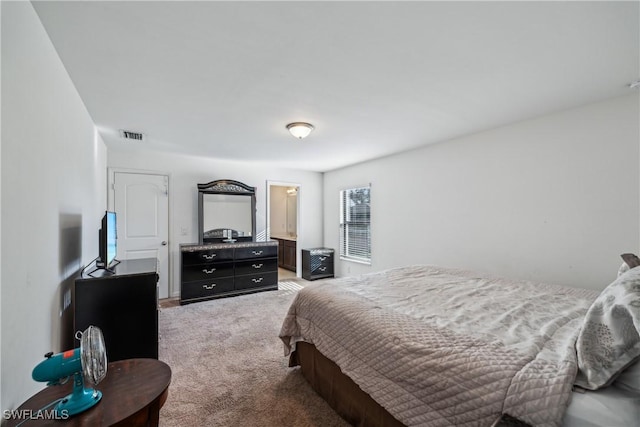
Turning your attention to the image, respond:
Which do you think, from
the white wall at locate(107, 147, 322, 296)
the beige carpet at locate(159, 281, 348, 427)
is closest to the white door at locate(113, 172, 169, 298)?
the white wall at locate(107, 147, 322, 296)

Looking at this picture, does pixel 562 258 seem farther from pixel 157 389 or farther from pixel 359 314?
pixel 157 389

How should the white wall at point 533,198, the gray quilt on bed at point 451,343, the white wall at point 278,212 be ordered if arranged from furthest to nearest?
the white wall at point 278,212
the white wall at point 533,198
the gray quilt on bed at point 451,343

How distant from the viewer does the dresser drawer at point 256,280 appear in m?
4.68

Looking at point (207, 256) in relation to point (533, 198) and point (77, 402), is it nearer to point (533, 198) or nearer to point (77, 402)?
point (77, 402)

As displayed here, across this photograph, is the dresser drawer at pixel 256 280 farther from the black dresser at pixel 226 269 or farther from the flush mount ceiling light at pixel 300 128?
the flush mount ceiling light at pixel 300 128

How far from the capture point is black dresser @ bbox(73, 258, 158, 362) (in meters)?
2.02

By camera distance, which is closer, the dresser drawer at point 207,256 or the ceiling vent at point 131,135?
the ceiling vent at point 131,135

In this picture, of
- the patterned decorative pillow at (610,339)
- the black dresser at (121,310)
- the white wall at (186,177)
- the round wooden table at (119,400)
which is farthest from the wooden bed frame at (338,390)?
the white wall at (186,177)

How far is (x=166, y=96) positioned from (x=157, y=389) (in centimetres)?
230

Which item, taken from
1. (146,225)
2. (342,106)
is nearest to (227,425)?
(342,106)

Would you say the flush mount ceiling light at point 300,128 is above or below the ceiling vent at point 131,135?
below

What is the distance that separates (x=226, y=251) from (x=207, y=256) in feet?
1.01

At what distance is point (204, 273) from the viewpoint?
4.36 m

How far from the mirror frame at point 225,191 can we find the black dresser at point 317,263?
1.26 meters
